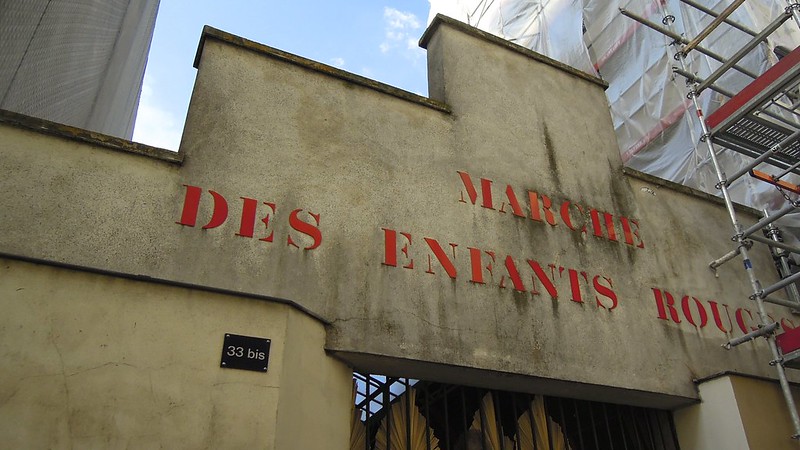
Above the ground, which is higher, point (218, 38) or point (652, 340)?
point (218, 38)

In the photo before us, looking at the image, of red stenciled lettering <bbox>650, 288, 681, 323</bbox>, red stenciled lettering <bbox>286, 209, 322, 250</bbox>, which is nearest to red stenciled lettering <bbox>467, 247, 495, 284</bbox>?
red stenciled lettering <bbox>286, 209, 322, 250</bbox>

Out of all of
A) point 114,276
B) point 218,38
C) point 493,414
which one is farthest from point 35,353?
point 493,414

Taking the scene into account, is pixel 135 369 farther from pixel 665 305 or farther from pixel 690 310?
pixel 690 310

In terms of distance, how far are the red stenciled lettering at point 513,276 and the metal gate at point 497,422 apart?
949mm

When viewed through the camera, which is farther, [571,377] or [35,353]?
[571,377]

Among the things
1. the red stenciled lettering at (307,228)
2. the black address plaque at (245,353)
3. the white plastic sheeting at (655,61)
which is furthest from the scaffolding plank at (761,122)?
the black address plaque at (245,353)

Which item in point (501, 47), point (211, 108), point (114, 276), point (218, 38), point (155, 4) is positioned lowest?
point (114, 276)

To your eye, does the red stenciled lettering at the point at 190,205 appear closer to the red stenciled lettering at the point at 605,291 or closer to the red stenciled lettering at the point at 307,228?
the red stenciled lettering at the point at 307,228

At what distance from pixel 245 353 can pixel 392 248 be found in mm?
1491

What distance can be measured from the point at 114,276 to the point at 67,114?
3.72 m

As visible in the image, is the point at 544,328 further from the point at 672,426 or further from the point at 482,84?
the point at 482,84

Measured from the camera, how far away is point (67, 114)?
6.68 m

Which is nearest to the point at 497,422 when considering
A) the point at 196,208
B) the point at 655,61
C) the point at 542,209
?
the point at 542,209

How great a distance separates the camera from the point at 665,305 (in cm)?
598
